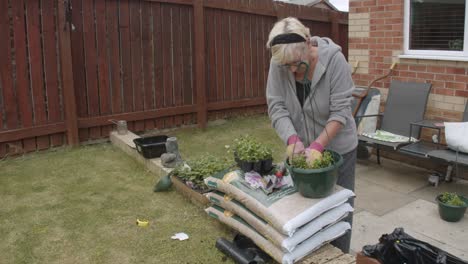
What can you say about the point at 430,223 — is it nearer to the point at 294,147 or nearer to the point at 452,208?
the point at 452,208

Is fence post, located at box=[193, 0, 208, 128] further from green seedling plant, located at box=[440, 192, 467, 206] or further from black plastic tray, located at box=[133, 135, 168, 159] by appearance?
green seedling plant, located at box=[440, 192, 467, 206]

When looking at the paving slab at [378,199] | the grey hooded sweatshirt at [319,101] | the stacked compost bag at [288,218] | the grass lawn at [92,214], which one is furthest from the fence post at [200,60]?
the grey hooded sweatshirt at [319,101]

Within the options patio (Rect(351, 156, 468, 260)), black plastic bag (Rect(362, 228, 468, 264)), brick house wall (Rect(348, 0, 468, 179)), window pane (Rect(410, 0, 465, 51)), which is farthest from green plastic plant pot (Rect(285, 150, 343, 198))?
window pane (Rect(410, 0, 465, 51))

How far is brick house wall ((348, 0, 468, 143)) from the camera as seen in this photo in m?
5.26

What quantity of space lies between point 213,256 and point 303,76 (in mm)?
1527

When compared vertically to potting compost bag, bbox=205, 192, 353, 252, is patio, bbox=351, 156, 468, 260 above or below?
below

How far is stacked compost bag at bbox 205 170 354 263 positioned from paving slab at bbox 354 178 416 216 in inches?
53.9

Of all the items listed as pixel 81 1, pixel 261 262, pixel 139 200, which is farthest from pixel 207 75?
pixel 261 262

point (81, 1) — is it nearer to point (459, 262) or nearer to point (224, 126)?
point (224, 126)

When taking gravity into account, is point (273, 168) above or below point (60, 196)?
above

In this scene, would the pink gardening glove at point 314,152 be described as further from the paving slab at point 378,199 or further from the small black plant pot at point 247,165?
the paving slab at point 378,199

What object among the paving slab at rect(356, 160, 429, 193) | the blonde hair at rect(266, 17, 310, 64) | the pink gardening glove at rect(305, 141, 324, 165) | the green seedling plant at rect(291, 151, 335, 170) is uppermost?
the blonde hair at rect(266, 17, 310, 64)

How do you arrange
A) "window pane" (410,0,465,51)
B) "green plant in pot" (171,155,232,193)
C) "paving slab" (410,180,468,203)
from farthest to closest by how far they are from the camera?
"window pane" (410,0,465,51), "paving slab" (410,180,468,203), "green plant in pot" (171,155,232,193)

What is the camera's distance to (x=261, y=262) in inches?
126
